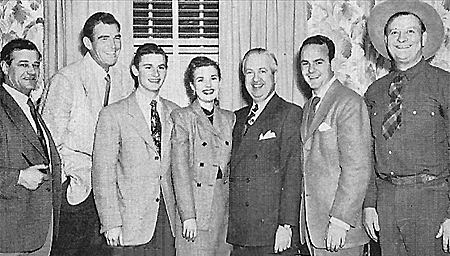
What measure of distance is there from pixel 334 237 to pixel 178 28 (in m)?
0.99

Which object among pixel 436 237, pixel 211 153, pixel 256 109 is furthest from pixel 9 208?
pixel 436 237

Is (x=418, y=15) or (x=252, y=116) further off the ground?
(x=418, y=15)

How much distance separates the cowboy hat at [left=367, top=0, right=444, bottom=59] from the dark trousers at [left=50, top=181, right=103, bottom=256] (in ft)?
4.04

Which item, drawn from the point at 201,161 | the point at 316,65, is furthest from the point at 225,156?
the point at 316,65

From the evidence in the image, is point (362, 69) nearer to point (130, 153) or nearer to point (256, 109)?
point (256, 109)

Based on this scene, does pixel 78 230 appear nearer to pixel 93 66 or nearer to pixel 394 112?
pixel 93 66

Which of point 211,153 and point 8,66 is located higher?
point 8,66

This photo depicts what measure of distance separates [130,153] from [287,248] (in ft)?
2.27

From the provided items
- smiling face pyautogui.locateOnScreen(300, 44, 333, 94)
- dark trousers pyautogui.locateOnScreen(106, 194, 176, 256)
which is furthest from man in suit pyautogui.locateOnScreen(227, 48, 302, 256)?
dark trousers pyautogui.locateOnScreen(106, 194, 176, 256)

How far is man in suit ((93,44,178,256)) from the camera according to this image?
9.27 ft

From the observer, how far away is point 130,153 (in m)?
2.83

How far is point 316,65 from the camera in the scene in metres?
2.86

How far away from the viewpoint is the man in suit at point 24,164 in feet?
9.12

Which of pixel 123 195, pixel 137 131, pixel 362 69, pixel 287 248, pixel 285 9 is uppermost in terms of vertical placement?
pixel 285 9
